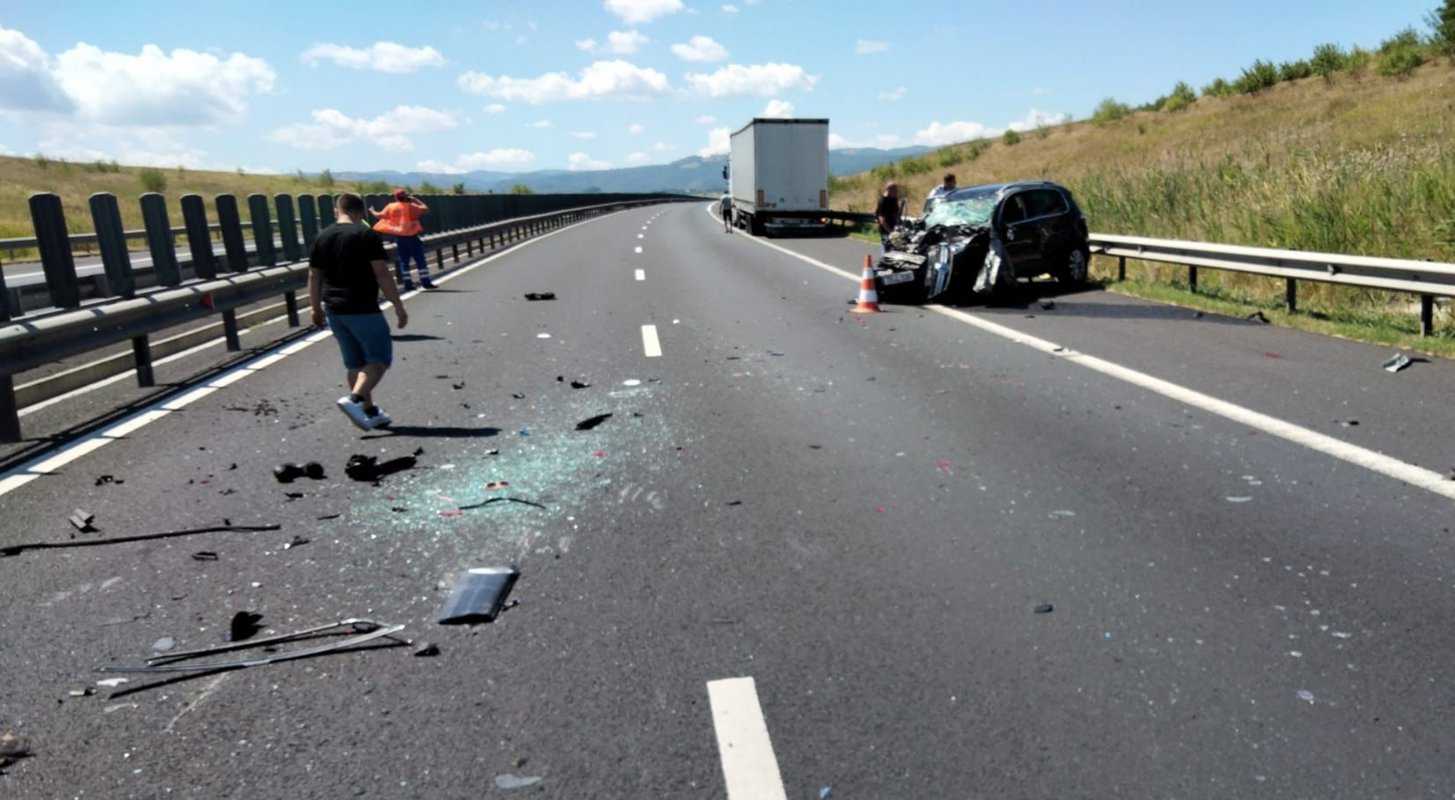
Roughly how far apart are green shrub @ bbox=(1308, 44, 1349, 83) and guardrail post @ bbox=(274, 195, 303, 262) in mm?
53592

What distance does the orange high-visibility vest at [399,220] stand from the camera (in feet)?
58.3

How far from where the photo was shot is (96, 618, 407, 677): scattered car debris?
3822 mm

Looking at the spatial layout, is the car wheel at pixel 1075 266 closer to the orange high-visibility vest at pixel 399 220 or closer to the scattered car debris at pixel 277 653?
the orange high-visibility vest at pixel 399 220

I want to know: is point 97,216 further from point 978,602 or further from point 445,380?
point 978,602

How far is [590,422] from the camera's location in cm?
776

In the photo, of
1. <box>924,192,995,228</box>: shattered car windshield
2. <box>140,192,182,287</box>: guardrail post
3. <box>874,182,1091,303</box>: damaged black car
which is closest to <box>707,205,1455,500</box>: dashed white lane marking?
<box>874,182,1091,303</box>: damaged black car

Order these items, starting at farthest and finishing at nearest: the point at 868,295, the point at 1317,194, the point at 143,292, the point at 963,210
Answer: the point at 1317,194
the point at 963,210
the point at 868,295
the point at 143,292

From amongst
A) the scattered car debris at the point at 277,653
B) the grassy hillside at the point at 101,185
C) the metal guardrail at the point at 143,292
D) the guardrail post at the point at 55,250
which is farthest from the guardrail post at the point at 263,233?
the grassy hillside at the point at 101,185

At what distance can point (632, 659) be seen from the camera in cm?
379

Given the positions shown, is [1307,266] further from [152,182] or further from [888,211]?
[152,182]

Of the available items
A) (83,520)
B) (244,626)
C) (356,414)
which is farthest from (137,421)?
(244,626)

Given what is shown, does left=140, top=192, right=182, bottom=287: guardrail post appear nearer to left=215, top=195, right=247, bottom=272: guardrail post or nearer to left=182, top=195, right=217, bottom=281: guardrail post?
left=182, top=195, right=217, bottom=281: guardrail post

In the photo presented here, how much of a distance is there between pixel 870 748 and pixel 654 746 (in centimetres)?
66

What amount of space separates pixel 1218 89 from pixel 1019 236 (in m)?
58.5
